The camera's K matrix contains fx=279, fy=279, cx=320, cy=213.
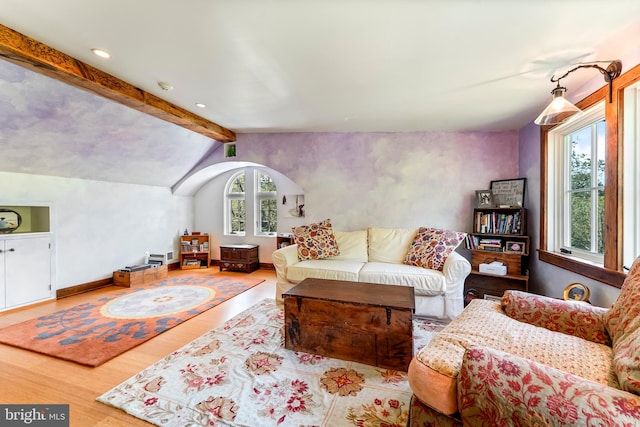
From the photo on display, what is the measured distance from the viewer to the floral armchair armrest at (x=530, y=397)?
0.79 meters

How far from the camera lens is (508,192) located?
11.3 feet

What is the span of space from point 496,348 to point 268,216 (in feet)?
15.4

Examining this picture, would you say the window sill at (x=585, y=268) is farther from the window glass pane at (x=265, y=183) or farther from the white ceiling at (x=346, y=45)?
the window glass pane at (x=265, y=183)

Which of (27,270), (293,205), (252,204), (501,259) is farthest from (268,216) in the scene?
(501,259)

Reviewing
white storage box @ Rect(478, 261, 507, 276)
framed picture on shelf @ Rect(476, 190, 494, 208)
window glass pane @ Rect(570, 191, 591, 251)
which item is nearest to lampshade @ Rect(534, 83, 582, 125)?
window glass pane @ Rect(570, 191, 591, 251)

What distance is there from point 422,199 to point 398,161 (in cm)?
62

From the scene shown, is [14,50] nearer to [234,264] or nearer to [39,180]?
[39,180]

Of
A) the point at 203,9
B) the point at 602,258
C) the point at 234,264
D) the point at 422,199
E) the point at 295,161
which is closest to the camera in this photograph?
the point at 203,9

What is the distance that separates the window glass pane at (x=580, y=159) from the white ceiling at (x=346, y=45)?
0.46m

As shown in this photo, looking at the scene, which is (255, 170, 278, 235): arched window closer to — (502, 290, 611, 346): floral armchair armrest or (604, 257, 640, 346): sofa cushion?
(502, 290, 611, 346): floral armchair armrest

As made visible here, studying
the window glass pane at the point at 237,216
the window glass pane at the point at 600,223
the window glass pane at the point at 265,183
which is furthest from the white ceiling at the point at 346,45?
the window glass pane at the point at 237,216

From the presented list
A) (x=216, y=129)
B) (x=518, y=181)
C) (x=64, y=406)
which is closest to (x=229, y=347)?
(x=64, y=406)

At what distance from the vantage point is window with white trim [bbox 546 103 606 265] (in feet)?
7.70

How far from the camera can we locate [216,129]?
152 inches
